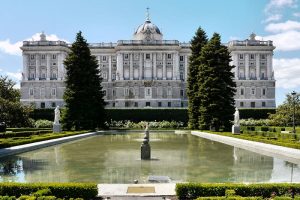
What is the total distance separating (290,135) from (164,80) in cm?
5521

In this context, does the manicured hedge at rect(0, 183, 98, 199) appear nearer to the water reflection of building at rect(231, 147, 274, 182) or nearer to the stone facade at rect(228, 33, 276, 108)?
the water reflection of building at rect(231, 147, 274, 182)

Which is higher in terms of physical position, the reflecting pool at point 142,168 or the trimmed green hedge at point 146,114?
the trimmed green hedge at point 146,114

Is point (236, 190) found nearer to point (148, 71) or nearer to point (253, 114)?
point (253, 114)

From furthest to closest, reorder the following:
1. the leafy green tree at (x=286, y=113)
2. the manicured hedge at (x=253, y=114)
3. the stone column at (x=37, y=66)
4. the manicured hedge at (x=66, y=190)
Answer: the stone column at (x=37, y=66) → the manicured hedge at (x=253, y=114) → the leafy green tree at (x=286, y=113) → the manicured hedge at (x=66, y=190)

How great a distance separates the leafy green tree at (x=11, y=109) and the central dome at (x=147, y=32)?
47.6 m

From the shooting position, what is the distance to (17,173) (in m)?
13.6

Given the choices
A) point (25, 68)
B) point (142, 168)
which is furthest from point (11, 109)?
point (25, 68)

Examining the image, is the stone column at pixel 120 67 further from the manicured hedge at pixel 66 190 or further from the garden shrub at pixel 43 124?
the manicured hedge at pixel 66 190

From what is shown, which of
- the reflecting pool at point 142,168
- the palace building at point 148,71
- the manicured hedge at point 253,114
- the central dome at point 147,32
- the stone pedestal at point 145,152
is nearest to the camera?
the reflecting pool at point 142,168

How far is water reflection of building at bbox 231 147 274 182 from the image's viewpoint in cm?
1273

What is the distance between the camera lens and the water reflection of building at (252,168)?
12734 mm

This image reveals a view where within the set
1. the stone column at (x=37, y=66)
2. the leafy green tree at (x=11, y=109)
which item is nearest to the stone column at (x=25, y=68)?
the stone column at (x=37, y=66)

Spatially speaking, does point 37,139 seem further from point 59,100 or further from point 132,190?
point 59,100

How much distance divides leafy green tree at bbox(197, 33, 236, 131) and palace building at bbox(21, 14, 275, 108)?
40940 mm
